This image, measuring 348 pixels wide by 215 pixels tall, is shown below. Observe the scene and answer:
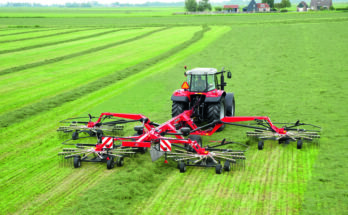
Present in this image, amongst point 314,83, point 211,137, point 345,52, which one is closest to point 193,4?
point 345,52

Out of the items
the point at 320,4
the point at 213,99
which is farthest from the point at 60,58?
the point at 320,4

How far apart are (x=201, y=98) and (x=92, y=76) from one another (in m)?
14.4

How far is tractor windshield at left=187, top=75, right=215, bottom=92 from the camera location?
50.4ft

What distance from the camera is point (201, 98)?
15.1 m

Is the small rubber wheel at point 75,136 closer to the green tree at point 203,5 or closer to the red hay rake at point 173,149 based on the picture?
the red hay rake at point 173,149

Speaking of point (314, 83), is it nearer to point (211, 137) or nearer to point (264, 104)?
point (264, 104)

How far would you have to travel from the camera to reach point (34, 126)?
53.9 feet

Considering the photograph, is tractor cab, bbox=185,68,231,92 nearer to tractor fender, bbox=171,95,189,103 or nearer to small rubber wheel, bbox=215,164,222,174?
tractor fender, bbox=171,95,189,103

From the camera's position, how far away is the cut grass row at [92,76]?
2060 cm

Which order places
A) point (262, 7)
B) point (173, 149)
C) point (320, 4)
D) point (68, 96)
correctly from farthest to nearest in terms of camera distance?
point (262, 7) → point (320, 4) → point (68, 96) → point (173, 149)

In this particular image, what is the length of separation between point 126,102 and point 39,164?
838 cm

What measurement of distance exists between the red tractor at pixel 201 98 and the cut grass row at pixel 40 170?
8.58ft

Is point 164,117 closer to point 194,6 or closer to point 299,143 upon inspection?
point 299,143

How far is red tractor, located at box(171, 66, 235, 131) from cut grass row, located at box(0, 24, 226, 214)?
2.62 metres
